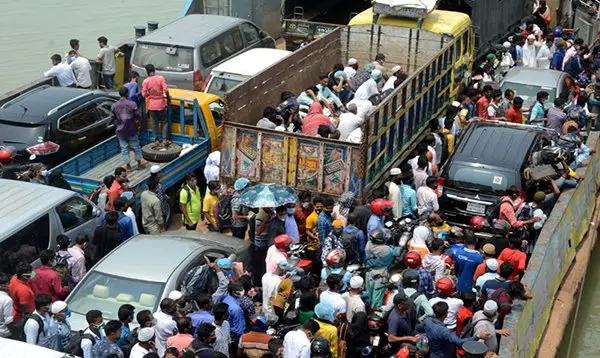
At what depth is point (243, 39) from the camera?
702 inches

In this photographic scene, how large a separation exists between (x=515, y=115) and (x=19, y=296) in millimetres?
9022

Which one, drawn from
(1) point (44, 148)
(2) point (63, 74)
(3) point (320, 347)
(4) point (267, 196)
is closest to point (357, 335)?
(3) point (320, 347)

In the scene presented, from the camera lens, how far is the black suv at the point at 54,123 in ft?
44.6

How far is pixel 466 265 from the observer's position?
419 inches

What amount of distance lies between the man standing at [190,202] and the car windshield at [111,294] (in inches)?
116

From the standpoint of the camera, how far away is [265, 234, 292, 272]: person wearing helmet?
10594mm

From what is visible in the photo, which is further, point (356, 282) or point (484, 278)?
point (484, 278)

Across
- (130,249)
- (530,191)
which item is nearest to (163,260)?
(130,249)

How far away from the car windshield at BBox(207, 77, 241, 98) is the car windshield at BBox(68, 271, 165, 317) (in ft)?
20.6

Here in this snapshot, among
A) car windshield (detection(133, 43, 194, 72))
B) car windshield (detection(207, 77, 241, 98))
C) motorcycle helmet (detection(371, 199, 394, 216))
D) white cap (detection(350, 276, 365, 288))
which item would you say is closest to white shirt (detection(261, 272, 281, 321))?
white cap (detection(350, 276, 365, 288))

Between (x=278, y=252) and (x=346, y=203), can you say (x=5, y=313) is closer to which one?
(x=278, y=252)

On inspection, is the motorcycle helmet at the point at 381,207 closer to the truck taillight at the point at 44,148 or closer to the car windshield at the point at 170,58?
the truck taillight at the point at 44,148

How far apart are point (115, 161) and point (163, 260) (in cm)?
458

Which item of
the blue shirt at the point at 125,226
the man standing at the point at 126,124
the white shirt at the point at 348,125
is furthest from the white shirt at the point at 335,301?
the man standing at the point at 126,124
